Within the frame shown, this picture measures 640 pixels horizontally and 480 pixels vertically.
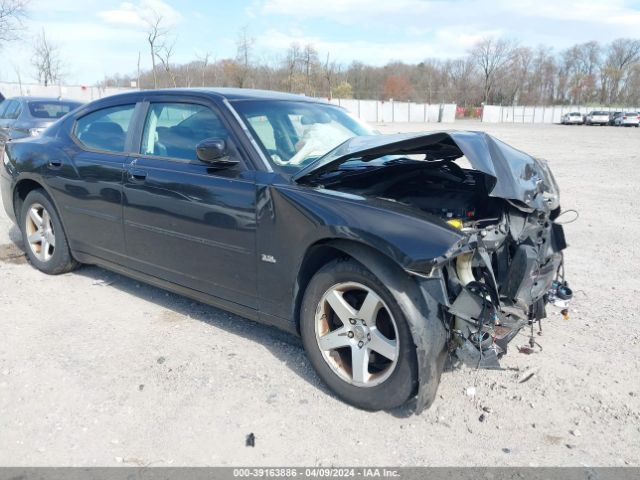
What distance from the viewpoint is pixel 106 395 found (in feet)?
10.3

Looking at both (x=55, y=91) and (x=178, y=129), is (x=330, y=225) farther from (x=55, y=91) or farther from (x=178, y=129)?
(x=55, y=91)

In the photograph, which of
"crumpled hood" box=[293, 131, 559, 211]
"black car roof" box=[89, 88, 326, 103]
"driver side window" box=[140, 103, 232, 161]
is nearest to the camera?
"crumpled hood" box=[293, 131, 559, 211]

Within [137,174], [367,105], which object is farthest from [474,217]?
[367,105]

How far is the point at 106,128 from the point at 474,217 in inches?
125

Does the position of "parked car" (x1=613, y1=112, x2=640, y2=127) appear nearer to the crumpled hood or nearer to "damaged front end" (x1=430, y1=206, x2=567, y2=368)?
the crumpled hood

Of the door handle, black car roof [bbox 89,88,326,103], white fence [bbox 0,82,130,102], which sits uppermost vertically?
white fence [bbox 0,82,130,102]

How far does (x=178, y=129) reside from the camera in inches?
156

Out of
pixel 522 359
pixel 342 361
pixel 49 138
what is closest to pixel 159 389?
pixel 342 361

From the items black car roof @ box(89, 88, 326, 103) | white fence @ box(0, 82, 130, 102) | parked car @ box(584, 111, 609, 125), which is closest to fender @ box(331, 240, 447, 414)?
black car roof @ box(89, 88, 326, 103)

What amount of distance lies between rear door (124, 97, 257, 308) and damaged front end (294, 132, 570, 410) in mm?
583

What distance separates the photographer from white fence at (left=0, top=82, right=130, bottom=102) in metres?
40.1

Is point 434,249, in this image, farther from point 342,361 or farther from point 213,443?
point 213,443

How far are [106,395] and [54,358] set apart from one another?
70 cm

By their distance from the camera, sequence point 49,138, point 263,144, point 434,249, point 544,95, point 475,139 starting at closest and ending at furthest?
point 434,249
point 475,139
point 263,144
point 49,138
point 544,95
